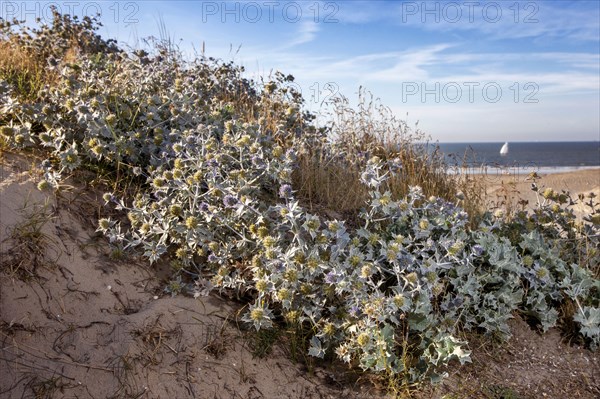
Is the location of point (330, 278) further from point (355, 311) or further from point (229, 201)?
point (229, 201)

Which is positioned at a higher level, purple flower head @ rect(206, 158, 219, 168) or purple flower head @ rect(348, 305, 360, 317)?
purple flower head @ rect(206, 158, 219, 168)

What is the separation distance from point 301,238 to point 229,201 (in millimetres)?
574

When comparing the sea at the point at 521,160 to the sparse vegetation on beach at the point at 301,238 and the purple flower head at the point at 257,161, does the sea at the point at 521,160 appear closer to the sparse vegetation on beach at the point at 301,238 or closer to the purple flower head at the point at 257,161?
the sparse vegetation on beach at the point at 301,238

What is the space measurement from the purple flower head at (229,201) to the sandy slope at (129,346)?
72 cm

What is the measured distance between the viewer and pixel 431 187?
6348mm

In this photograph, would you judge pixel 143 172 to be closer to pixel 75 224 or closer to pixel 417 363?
pixel 75 224

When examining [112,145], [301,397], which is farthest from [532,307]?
[112,145]

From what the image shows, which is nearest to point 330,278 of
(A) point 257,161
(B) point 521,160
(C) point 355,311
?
(C) point 355,311

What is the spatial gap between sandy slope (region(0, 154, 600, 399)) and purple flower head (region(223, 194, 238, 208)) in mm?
715

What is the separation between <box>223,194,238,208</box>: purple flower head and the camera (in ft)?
12.0

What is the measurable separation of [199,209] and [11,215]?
144cm

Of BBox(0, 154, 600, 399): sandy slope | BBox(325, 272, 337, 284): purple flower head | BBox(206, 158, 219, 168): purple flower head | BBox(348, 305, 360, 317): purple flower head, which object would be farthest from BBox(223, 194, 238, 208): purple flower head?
BBox(348, 305, 360, 317): purple flower head

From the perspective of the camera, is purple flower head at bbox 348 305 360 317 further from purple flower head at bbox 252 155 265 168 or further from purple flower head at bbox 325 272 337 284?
purple flower head at bbox 252 155 265 168

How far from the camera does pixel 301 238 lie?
3.58 metres
